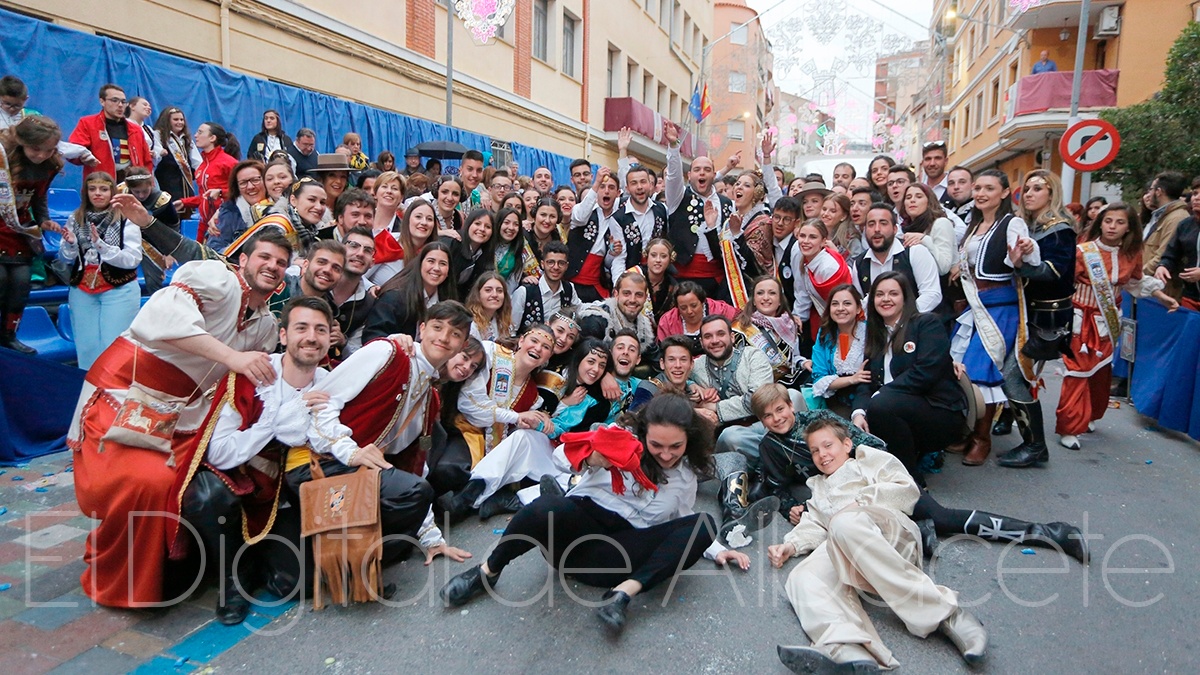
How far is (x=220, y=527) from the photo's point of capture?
107 inches

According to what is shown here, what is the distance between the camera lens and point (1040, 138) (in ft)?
66.6

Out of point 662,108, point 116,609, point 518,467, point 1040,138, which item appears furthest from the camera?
point 662,108

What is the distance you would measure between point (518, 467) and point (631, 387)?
993mm

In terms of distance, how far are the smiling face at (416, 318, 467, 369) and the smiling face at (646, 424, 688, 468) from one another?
1.03 metres

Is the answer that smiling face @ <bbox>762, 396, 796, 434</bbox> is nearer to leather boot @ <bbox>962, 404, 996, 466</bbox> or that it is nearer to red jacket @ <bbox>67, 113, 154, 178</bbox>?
leather boot @ <bbox>962, 404, 996, 466</bbox>

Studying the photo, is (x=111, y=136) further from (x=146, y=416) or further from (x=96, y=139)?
(x=146, y=416)

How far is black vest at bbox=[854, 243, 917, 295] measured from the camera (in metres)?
4.59

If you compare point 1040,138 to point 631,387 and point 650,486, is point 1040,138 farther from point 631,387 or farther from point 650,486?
point 650,486

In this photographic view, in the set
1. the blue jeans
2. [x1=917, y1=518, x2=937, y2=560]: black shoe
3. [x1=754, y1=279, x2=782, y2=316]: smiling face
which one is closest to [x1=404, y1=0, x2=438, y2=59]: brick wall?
the blue jeans

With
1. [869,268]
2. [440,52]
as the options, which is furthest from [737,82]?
[869,268]

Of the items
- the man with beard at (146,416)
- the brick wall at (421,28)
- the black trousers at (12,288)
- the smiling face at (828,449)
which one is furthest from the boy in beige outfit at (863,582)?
the brick wall at (421,28)

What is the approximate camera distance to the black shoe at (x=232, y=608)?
2.67 m

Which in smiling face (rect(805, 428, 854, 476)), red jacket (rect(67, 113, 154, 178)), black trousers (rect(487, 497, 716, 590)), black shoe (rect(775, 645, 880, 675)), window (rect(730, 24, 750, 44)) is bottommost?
black shoe (rect(775, 645, 880, 675))

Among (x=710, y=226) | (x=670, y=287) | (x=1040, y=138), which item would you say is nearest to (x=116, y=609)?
(x=670, y=287)
